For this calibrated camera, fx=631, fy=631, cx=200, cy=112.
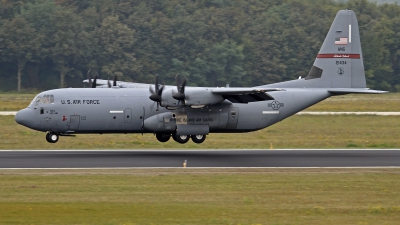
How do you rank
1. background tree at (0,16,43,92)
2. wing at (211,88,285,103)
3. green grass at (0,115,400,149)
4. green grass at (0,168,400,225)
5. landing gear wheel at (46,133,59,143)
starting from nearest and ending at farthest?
1. green grass at (0,168,400,225)
2. wing at (211,88,285,103)
3. landing gear wheel at (46,133,59,143)
4. green grass at (0,115,400,149)
5. background tree at (0,16,43,92)

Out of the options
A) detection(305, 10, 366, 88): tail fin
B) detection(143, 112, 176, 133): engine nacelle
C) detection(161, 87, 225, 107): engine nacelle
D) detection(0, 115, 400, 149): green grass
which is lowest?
detection(0, 115, 400, 149): green grass

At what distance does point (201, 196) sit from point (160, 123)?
33.7ft

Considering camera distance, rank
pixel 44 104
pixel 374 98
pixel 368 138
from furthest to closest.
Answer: pixel 374 98, pixel 368 138, pixel 44 104

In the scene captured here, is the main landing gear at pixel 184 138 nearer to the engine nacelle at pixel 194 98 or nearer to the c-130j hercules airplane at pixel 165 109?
the c-130j hercules airplane at pixel 165 109

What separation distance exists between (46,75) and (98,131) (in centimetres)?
4135

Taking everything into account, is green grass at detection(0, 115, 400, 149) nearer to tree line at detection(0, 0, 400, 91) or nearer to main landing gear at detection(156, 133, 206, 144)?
main landing gear at detection(156, 133, 206, 144)

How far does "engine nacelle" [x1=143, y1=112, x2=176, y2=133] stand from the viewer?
2622 centimetres

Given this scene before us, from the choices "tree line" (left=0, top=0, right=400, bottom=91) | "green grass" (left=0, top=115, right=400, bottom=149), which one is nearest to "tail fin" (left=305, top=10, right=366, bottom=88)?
"green grass" (left=0, top=115, right=400, bottom=149)

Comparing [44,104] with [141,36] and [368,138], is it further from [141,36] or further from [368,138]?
[141,36]

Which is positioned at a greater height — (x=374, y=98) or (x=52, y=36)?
(x=52, y=36)

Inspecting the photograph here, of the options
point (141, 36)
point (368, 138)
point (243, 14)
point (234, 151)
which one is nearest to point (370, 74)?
point (243, 14)

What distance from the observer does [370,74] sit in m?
73.1

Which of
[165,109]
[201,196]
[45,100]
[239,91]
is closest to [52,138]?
[45,100]

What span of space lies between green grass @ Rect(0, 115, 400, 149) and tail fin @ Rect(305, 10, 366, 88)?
308 centimetres
